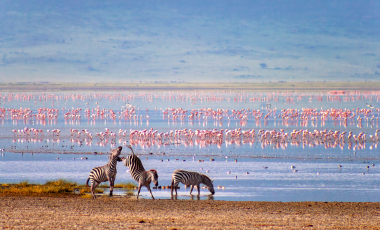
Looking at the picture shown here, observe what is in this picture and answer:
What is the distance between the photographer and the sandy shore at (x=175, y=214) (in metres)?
11.2

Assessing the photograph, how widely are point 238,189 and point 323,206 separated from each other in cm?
389

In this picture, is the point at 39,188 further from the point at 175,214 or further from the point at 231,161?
the point at 231,161

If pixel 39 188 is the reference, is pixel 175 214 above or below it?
below

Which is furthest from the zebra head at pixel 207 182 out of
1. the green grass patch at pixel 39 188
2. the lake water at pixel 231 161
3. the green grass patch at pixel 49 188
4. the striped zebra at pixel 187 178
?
the green grass patch at pixel 39 188

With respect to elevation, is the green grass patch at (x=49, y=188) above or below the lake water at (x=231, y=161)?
below

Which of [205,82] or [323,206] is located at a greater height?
[205,82]

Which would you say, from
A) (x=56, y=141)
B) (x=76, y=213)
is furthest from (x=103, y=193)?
(x=56, y=141)

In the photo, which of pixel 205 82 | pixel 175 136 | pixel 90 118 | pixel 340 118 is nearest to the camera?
pixel 175 136

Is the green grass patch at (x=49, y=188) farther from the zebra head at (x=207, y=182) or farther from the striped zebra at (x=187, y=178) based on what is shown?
the zebra head at (x=207, y=182)

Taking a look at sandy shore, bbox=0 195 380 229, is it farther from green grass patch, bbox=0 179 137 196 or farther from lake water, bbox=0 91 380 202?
lake water, bbox=0 91 380 202

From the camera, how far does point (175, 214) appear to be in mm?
12688

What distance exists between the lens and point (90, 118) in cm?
5312

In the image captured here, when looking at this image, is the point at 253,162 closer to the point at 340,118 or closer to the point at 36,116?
the point at 340,118

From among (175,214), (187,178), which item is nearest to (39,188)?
(187,178)
